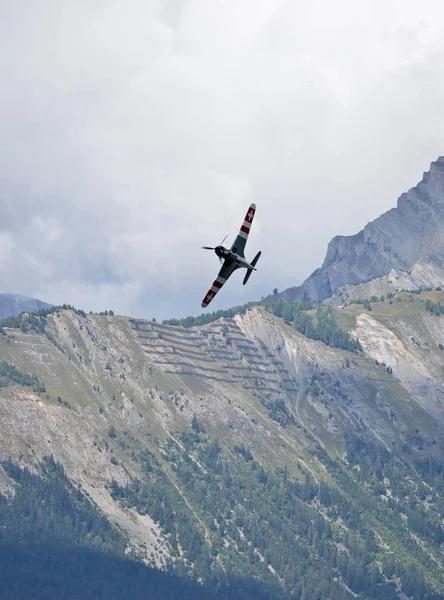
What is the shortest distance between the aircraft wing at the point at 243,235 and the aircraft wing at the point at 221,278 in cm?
226

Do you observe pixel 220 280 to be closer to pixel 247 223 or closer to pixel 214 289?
pixel 214 289

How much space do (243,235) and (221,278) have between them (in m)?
7.58

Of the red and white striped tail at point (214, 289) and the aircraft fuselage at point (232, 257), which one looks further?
the red and white striped tail at point (214, 289)

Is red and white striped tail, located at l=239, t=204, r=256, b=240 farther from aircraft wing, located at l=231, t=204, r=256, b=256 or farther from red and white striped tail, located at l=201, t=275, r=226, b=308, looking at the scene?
red and white striped tail, located at l=201, t=275, r=226, b=308

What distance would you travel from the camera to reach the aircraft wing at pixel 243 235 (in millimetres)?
178375

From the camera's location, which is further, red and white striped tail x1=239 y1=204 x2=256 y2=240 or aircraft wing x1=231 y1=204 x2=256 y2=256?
red and white striped tail x1=239 y1=204 x2=256 y2=240

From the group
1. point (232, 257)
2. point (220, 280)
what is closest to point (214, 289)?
point (220, 280)

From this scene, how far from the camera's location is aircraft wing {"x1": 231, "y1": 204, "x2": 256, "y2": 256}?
17838cm

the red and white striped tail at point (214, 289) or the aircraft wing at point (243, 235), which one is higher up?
the aircraft wing at point (243, 235)

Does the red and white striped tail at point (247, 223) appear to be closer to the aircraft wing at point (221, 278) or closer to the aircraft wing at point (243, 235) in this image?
the aircraft wing at point (243, 235)

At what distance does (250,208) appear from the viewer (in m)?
181

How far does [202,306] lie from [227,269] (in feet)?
29.0

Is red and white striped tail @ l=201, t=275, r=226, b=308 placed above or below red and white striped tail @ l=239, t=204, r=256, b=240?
below

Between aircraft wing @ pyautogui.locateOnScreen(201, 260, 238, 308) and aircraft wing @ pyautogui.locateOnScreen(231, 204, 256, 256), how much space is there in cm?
226
